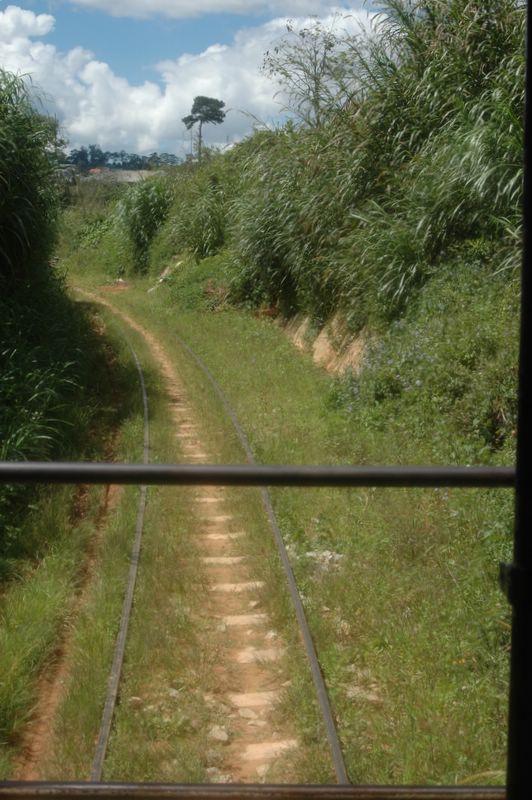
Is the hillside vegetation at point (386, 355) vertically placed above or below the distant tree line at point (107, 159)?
below

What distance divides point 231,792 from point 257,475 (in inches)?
25.8

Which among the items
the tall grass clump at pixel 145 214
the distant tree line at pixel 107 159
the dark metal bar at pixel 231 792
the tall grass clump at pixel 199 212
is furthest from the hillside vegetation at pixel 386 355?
the distant tree line at pixel 107 159

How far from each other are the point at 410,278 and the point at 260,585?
693cm

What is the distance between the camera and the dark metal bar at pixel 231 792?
1930mm

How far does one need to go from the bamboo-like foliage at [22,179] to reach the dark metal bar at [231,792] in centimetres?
1171

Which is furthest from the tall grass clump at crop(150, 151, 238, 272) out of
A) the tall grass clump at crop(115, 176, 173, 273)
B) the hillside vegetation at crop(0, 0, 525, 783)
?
the hillside vegetation at crop(0, 0, 525, 783)

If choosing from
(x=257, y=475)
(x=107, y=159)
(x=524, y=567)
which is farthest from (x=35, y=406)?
(x=107, y=159)

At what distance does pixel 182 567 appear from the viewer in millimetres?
7539

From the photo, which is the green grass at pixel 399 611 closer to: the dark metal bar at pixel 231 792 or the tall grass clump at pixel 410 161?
the dark metal bar at pixel 231 792

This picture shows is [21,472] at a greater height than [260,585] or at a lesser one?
greater

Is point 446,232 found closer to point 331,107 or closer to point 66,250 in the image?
point 331,107

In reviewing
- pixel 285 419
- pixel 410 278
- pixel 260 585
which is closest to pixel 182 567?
pixel 260 585

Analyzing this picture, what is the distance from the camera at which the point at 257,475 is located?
2.06m

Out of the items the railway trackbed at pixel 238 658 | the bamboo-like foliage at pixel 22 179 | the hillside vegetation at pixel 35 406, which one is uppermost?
the bamboo-like foliage at pixel 22 179
